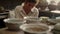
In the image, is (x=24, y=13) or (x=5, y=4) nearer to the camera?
(x=24, y=13)

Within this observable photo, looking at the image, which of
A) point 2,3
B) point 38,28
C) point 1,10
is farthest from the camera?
point 2,3

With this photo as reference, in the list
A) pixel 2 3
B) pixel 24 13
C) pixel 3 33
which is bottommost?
pixel 3 33

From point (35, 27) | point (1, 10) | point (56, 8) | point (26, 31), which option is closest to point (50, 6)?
point (56, 8)

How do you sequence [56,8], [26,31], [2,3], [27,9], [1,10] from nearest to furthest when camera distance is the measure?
[26,31], [27,9], [56,8], [1,10], [2,3]

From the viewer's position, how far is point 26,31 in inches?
35.7

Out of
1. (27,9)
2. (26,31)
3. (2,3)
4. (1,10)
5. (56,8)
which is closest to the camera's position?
(26,31)

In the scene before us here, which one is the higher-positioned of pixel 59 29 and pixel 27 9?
pixel 27 9

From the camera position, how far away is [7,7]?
9.73ft

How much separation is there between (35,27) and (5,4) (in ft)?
6.84

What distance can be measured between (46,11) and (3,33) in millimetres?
1617

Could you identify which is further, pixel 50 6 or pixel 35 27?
pixel 50 6

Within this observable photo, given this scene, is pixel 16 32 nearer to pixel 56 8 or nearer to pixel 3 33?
pixel 3 33

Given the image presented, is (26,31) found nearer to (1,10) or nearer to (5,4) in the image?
(1,10)

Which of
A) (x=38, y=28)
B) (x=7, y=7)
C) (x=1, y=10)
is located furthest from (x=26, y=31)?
→ (x=7, y=7)
